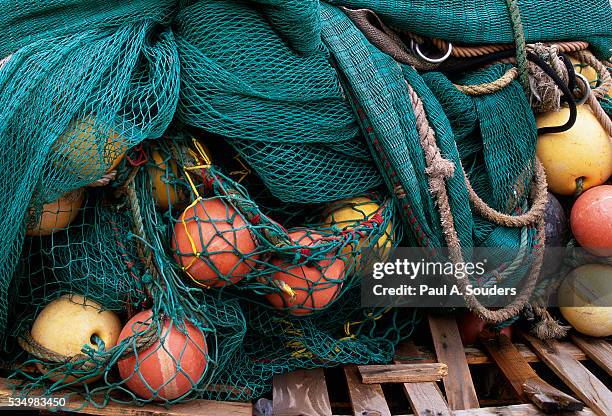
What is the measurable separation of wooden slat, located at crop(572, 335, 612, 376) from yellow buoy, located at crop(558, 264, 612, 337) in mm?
29

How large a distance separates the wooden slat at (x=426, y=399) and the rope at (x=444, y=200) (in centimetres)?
35

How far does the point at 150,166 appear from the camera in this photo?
7.48 feet

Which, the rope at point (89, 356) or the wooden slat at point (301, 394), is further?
the wooden slat at point (301, 394)

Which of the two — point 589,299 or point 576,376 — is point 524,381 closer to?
point 576,376

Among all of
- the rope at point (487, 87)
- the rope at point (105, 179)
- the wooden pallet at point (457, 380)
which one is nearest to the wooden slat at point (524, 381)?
the wooden pallet at point (457, 380)

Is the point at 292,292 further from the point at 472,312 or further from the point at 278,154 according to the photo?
the point at 472,312

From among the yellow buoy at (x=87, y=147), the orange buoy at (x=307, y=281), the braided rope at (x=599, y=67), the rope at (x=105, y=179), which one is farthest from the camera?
the braided rope at (x=599, y=67)

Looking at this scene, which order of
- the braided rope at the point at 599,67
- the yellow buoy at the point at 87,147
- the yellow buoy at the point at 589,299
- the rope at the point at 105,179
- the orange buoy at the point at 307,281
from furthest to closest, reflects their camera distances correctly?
the braided rope at the point at 599,67 → the yellow buoy at the point at 589,299 → the orange buoy at the point at 307,281 → the rope at the point at 105,179 → the yellow buoy at the point at 87,147

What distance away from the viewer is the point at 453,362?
2549 mm

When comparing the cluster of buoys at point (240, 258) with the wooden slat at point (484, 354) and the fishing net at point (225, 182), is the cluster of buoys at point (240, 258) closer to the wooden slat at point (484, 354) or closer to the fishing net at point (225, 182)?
the fishing net at point (225, 182)

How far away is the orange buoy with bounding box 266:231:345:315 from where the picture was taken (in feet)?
7.33

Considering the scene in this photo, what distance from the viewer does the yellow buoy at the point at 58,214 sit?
2156 mm

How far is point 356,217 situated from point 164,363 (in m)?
0.85

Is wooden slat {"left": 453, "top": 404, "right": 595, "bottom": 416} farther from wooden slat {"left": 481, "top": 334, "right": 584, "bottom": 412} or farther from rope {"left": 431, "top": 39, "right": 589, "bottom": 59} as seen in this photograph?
rope {"left": 431, "top": 39, "right": 589, "bottom": 59}
